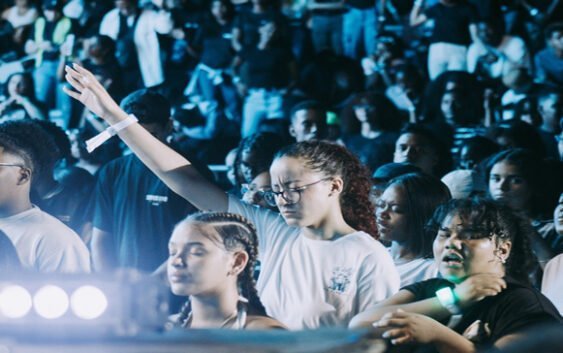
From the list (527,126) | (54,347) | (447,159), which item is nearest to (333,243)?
(54,347)

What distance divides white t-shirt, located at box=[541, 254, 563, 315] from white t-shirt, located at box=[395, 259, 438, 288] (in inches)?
18.7

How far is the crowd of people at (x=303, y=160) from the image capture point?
3.90 metres

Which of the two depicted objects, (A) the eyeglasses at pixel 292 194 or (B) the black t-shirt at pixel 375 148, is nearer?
(A) the eyeglasses at pixel 292 194

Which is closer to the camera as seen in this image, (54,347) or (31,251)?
(54,347)

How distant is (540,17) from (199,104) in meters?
2.89

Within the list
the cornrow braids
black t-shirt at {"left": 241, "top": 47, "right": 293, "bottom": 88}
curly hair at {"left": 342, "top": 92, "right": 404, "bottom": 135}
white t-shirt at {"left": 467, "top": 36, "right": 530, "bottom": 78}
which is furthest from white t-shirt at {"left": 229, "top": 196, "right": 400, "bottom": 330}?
black t-shirt at {"left": 241, "top": 47, "right": 293, "bottom": 88}

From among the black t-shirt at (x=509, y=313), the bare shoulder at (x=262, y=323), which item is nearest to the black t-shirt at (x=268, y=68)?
the bare shoulder at (x=262, y=323)

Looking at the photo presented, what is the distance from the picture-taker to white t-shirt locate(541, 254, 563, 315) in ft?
14.0

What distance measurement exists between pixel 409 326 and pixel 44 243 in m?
1.76

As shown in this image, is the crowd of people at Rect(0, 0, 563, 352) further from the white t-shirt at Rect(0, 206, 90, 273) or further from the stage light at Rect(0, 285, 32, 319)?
the stage light at Rect(0, 285, 32, 319)

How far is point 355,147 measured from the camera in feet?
23.2

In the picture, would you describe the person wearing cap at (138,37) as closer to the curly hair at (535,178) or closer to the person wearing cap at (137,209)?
the person wearing cap at (137,209)

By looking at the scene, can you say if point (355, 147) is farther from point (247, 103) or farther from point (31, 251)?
point (31, 251)

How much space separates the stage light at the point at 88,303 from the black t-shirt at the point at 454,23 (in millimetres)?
5909
